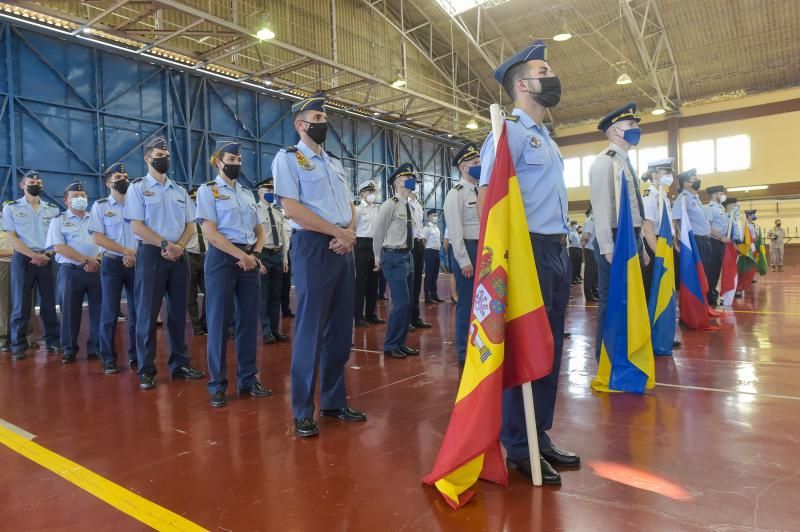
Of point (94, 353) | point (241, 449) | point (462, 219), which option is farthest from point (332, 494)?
point (94, 353)

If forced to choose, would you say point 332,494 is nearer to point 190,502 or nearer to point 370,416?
point 190,502

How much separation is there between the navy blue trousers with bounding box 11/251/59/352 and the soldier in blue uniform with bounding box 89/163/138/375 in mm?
1376

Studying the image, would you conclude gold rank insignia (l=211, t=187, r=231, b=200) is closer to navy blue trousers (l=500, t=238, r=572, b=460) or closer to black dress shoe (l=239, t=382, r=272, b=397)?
black dress shoe (l=239, t=382, r=272, b=397)

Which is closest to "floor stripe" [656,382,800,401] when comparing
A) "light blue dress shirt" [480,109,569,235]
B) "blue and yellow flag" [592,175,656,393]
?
"blue and yellow flag" [592,175,656,393]

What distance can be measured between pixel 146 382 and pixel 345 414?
5.49 feet

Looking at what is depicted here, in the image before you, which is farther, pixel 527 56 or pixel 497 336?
pixel 527 56

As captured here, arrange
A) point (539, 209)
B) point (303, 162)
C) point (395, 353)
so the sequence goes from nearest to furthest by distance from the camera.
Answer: point (539, 209), point (303, 162), point (395, 353)

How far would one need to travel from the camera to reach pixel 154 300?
3.91m

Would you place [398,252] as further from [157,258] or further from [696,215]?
[696,215]

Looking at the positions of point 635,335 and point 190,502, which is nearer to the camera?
point 190,502

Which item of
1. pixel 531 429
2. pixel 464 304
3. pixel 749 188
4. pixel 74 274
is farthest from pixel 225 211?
pixel 749 188

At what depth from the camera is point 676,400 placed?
3.15 metres

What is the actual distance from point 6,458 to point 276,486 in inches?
54.2

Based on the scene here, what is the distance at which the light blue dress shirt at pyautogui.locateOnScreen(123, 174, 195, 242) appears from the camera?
3.79m
